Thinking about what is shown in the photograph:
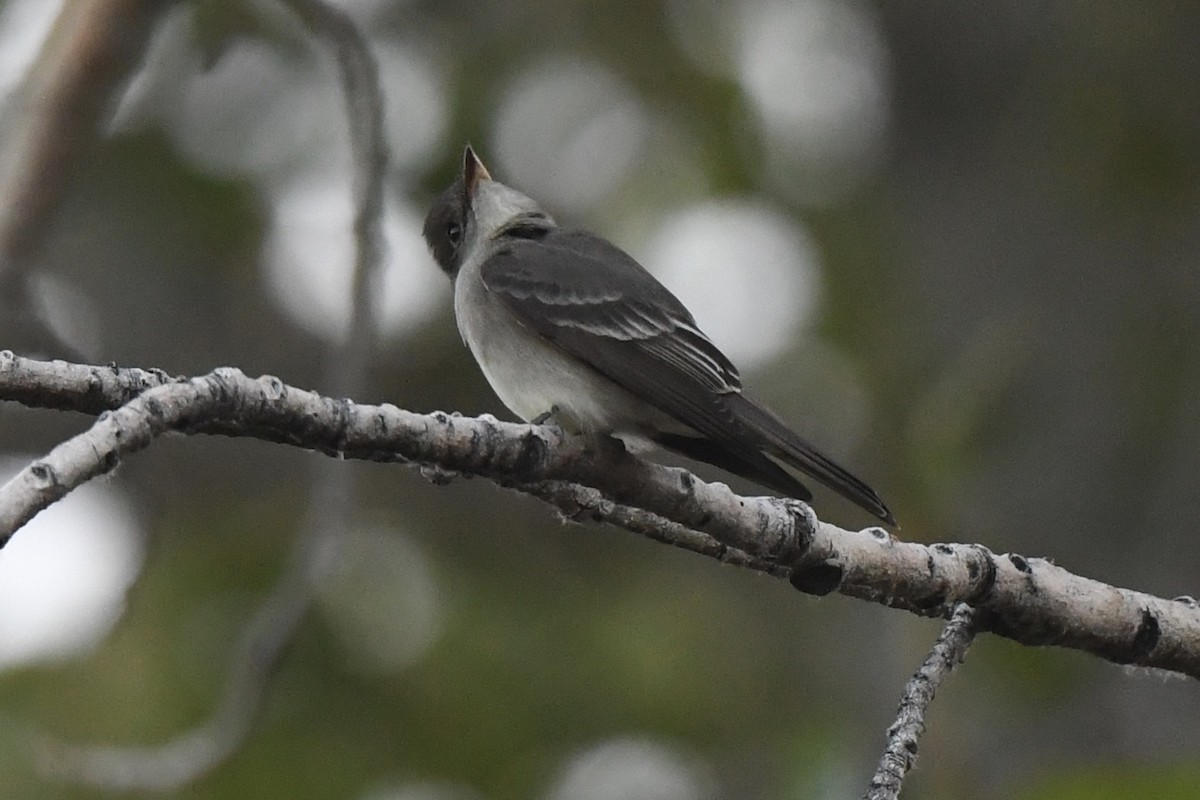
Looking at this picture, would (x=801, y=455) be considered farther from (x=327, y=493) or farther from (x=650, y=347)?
(x=327, y=493)

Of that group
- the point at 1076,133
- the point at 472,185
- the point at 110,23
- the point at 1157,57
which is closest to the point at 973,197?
the point at 1076,133

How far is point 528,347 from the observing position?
155 inches

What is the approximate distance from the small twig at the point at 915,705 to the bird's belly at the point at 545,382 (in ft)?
3.45

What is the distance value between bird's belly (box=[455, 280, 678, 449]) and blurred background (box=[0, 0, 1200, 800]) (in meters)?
0.29

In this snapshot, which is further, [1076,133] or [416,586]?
[1076,133]

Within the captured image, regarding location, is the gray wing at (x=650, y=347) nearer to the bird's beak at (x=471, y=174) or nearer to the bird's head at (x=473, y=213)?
the bird's head at (x=473, y=213)

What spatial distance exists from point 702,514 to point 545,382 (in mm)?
1151

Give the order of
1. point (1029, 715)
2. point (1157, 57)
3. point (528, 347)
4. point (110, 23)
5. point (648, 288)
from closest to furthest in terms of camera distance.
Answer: point (110, 23) < point (528, 347) < point (648, 288) < point (1029, 715) < point (1157, 57)

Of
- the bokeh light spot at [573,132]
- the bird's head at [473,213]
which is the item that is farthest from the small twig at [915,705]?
the bokeh light spot at [573,132]

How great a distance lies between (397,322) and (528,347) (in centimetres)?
331

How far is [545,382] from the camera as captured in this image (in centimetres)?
381

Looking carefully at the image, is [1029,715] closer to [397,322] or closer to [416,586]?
[416,586]

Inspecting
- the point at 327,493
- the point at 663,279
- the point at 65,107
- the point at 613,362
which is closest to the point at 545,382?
the point at 613,362

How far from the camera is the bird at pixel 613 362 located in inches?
137
